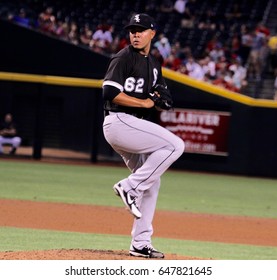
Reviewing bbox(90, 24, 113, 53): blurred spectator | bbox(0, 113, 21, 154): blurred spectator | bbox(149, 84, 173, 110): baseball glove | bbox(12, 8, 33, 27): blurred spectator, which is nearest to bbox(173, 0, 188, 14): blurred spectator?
bbox(90, 24, 113, 53): blurred spectator

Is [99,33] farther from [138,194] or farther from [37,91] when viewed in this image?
[138,194]

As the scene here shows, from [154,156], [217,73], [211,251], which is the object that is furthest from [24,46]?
[154,156]

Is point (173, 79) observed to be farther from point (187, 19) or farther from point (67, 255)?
point (67, 255)

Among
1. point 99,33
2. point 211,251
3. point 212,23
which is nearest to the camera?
point 211,251

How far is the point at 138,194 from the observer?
7559 mm

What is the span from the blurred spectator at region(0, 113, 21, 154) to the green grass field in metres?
1.13

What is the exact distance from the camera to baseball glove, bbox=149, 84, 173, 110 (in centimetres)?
769

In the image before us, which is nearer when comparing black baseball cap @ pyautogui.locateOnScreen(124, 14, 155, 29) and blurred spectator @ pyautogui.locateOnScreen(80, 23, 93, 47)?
black baseball cap @ pyautogui.locateOnScreen(124, 14, 155, 29)

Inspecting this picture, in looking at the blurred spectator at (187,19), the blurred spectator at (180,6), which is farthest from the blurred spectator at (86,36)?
the blurred spectator at (180,6)

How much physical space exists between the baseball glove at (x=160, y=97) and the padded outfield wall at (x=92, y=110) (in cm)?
1397

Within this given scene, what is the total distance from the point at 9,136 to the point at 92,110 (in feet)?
7.13

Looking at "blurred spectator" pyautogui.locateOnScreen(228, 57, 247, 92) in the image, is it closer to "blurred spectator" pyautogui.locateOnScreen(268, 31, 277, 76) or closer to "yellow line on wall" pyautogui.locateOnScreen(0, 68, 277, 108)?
"blurred spectator" pyautogui.locateOnScreen(268, 31, 277, 76)

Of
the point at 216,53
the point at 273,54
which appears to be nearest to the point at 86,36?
the point at 216,53

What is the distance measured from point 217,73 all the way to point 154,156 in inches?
649
